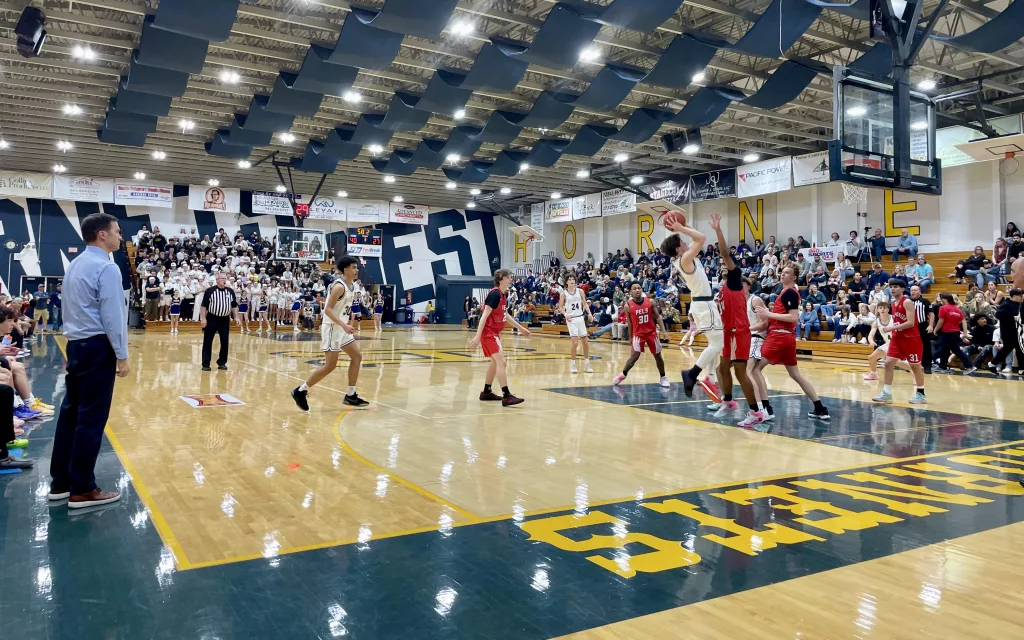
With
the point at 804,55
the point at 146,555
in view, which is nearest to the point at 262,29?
the point at 804,55

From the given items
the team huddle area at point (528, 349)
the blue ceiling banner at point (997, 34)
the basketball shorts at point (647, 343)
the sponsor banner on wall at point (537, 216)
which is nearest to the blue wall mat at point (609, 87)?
the team huddle area at point (528, 349)

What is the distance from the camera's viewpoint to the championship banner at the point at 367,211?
3219 cm

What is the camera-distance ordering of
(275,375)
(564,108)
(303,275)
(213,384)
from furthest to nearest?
(303,275), (564,108), (275,375), (213,384)

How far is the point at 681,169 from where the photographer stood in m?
27.3

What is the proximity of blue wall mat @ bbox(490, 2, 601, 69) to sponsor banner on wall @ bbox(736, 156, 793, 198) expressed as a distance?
12.2 metres

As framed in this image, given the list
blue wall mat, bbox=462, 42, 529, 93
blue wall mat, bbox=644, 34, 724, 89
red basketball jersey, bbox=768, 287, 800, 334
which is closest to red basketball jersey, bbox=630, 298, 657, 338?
red basketball jersey, bbox=768, 287, 800, 334

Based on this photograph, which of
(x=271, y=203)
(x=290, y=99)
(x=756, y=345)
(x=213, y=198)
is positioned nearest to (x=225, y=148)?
(x=290, y=99)

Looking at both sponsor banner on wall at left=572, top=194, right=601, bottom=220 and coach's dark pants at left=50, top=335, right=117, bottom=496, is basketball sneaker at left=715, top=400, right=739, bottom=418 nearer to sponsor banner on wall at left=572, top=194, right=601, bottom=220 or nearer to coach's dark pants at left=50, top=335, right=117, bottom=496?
coach's dark pants at left=50, top=335, right=117, bottom=496

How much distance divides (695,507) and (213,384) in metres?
7.44

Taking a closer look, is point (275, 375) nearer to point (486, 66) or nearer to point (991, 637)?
point (486, 66)

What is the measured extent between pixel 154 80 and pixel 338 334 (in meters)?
10.3

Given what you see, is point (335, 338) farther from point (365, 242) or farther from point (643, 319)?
point (365, 242)

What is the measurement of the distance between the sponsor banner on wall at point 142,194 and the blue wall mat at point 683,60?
22.7m

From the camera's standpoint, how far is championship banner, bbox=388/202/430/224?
33.8 metres
